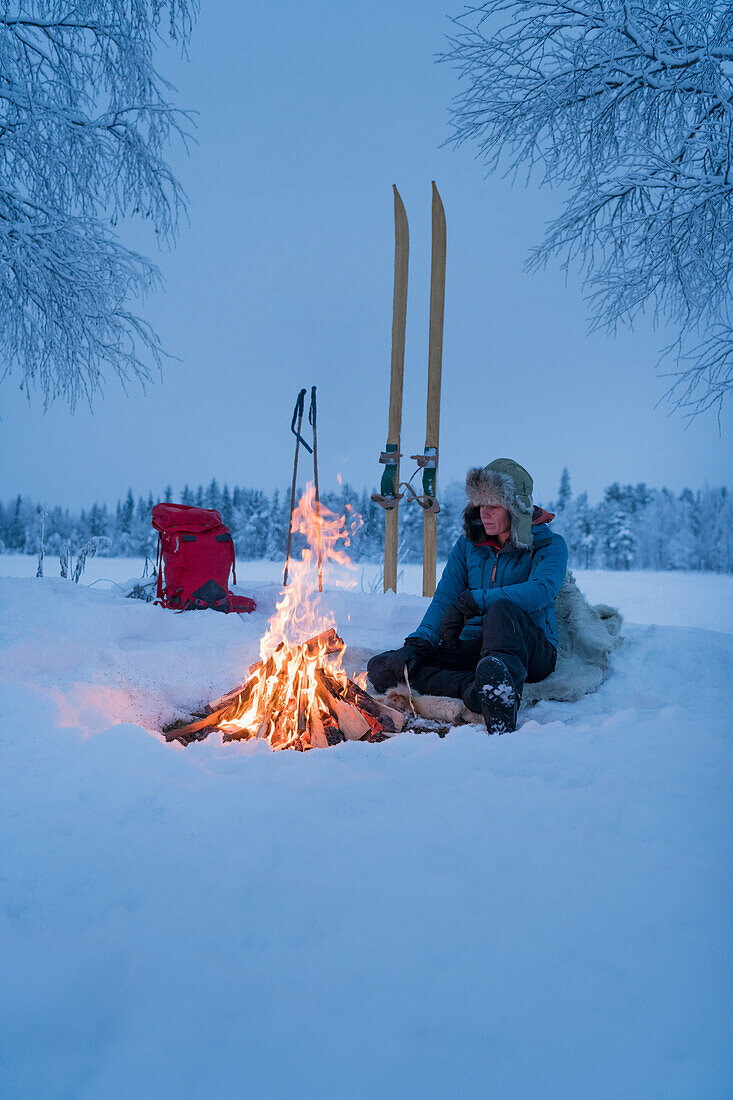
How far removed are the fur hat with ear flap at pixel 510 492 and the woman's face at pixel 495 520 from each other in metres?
0.02

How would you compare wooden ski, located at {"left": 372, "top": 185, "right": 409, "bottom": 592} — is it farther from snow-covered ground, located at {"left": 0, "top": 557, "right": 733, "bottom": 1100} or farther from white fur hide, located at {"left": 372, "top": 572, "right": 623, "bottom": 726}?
snow-covered ground, located at {"left": 0, "top": 557, "right": 733, "bottom": 1100}

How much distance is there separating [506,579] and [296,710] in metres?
1.39

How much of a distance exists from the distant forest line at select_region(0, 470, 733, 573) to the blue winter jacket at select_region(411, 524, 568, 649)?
975 centimetres

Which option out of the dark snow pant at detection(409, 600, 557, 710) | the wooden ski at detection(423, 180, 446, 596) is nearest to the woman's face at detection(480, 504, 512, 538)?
the dark snow pant at detection(409, 600, 557, 710)

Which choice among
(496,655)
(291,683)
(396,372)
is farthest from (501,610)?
(396,372)

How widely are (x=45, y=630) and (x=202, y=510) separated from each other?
202 cm

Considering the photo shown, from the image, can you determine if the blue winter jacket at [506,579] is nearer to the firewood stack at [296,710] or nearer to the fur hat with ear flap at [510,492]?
the fur hat with ear flap at [510,492]

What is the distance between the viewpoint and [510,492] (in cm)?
339

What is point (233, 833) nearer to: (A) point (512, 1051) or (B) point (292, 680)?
(A) point (512, 1051)

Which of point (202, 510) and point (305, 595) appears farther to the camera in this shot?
point (202, 510)

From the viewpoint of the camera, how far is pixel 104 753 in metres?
2.25

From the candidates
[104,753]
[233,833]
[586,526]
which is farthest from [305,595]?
[586,526]

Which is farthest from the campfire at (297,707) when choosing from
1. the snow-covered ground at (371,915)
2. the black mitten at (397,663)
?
the snow-covered ground at (371,915)

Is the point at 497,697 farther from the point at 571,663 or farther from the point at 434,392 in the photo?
the point at 434,392
